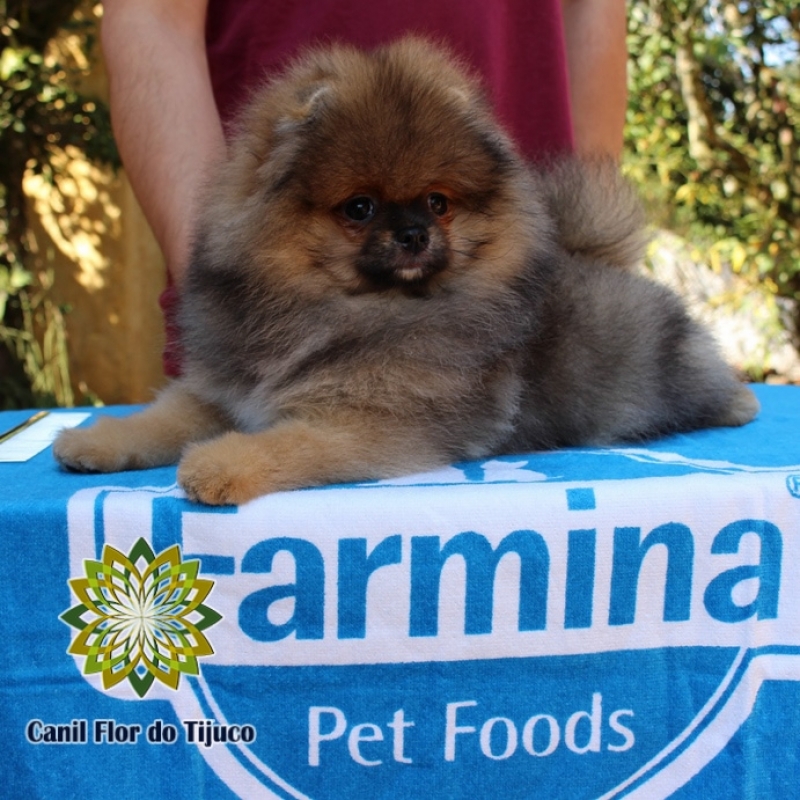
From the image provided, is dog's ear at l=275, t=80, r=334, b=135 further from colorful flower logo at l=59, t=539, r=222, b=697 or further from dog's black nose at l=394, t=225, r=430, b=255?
colorful flower logo at l=59, t=539, r=222, b=697

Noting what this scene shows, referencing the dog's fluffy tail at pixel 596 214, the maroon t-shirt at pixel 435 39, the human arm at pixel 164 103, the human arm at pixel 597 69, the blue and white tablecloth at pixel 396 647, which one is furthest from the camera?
the human arm at pixel 597 69

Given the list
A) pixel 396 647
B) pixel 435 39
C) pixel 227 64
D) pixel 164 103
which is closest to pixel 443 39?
pixel 435 39

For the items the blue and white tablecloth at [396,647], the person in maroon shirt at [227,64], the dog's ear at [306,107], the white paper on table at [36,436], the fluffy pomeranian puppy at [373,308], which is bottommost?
the blue and white tablecloth at [396,647]

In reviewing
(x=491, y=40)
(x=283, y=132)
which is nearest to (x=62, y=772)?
(x=283, y=132)

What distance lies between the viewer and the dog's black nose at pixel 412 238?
1598mm

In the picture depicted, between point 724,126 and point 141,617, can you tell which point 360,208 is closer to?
point 141,617

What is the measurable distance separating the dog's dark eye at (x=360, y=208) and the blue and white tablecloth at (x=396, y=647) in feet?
1.78

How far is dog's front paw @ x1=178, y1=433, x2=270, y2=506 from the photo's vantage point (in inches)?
54.8

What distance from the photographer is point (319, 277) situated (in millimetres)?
1681

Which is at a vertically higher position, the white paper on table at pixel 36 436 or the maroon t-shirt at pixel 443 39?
the maroon t-shirt at pixel 443 39

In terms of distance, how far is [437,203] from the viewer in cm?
168

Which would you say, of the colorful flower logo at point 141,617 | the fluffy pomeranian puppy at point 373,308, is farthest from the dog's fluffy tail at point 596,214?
the colorful flower logo at point 141,617

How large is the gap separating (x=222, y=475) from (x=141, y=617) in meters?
0.25

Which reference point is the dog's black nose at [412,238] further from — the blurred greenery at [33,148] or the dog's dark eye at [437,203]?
the blurred greenery at [33,148]
